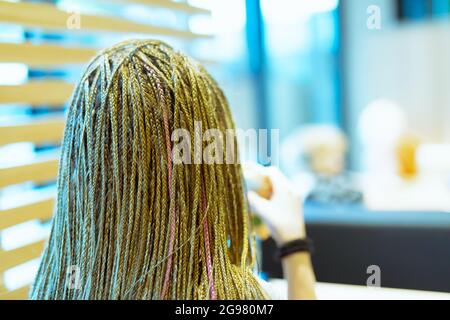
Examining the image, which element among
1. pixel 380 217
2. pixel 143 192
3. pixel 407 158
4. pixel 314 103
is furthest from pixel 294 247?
pixel 314 103

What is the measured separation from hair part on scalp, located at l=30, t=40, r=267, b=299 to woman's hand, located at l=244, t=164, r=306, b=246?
13 cm

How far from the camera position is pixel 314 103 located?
3.55m

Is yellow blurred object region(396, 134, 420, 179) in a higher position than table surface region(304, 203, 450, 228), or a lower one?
higher

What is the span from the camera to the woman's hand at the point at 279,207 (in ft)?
2.41

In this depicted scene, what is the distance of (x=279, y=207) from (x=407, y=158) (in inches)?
78.5

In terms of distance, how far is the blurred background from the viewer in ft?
2.70

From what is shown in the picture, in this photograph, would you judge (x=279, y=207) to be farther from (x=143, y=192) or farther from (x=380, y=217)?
(x=380, y=217)

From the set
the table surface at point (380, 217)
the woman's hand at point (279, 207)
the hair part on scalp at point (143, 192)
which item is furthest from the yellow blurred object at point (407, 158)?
the hair part on scalp at point (143, 192)

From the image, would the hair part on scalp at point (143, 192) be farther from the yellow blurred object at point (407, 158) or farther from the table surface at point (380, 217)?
the yellow blurred object at point (407, 158)

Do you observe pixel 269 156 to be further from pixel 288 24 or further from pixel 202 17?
pixel 288 24

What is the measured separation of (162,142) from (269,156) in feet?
1.21

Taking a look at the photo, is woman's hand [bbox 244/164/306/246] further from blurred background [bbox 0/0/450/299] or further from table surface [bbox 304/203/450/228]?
table surface [bbox 304/203/450/228]

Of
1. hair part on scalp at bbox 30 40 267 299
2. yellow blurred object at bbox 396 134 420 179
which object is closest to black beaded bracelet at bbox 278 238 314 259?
hair part on scalp at bbox 30 40 267 299

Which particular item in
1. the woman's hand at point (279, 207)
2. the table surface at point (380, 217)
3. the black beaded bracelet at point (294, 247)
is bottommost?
the table surface at point (380, 217)
